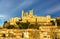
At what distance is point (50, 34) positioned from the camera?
2077cm

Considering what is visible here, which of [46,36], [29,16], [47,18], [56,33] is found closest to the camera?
[46,36]

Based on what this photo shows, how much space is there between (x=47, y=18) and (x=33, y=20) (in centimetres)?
348

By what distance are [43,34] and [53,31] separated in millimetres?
2545

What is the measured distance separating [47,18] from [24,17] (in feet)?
20.1

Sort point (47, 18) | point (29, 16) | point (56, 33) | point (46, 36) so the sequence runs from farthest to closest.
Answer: point (29, 16) < point (47, 18) < point (56, 33) < point (46, 36)

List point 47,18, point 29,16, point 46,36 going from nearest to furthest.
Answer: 1. point 46,36
2. point 47,18
3. point 29,16

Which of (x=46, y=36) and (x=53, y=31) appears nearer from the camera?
(x=46, y=36)

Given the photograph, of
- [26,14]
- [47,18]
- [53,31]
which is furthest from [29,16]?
[53,31]

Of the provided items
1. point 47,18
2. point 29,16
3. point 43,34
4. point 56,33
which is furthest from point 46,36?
point 29,16

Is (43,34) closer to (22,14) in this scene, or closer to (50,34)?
(50,34)

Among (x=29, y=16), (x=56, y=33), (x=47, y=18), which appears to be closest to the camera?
(x=56, y=33)

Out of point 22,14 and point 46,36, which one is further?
point 22,14

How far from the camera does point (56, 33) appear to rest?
21.0 meters

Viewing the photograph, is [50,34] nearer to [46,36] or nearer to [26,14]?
[46,36]
